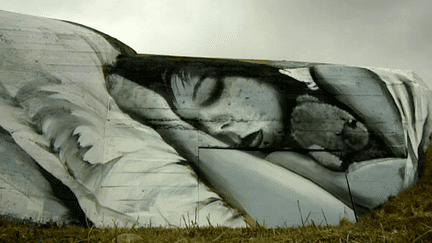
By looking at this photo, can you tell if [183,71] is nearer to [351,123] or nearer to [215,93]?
[215,93]

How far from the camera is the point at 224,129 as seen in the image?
18.1 ft

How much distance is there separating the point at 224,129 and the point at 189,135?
58 centimetres

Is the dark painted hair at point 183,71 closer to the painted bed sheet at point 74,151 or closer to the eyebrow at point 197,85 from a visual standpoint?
the eyebrow at point 197,85

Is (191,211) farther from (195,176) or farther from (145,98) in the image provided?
(145,98)

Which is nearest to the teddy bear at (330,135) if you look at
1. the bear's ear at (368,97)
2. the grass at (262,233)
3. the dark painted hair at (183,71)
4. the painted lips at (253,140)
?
the bear's ear at (368,97)

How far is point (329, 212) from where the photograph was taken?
5.20m

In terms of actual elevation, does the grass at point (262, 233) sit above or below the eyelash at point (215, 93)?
below

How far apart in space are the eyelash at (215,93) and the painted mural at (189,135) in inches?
0.7

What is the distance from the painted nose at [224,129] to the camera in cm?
548

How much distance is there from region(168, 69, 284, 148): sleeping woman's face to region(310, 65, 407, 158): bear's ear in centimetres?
111

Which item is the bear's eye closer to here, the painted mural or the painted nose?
the painted mural

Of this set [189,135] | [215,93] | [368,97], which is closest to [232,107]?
[215,93]

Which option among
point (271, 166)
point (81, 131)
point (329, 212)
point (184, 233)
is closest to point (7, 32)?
point (81, 131)

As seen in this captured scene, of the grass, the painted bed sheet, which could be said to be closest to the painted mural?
the painted bed sheet
